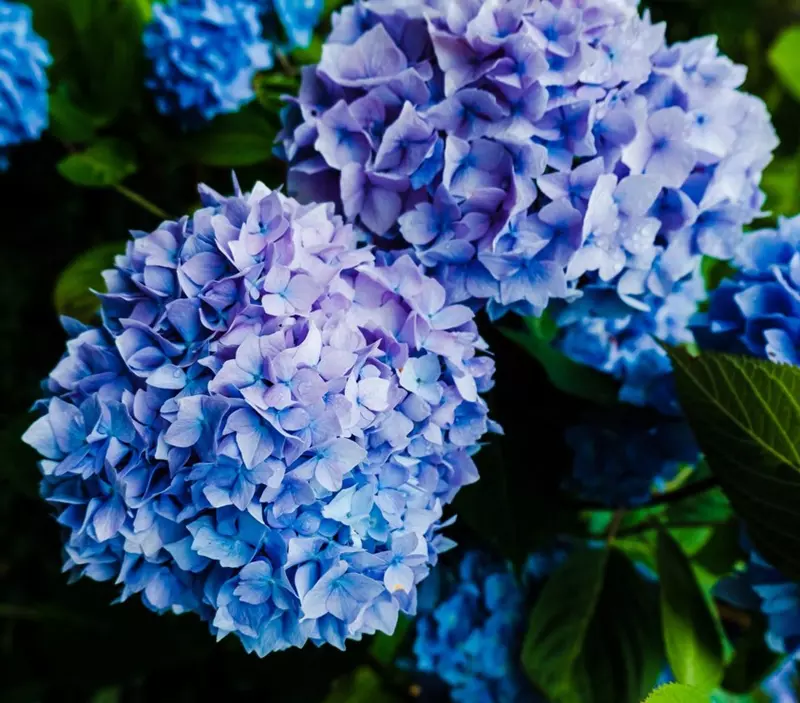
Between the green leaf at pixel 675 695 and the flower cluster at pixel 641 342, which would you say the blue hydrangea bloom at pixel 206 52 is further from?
the green leaf at pixel 675 695

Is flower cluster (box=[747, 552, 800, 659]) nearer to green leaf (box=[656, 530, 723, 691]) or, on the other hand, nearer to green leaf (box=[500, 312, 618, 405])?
green leaf (box=[656, 530, 723, 691])

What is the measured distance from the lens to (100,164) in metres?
0.75

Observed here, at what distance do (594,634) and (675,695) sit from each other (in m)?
0.23

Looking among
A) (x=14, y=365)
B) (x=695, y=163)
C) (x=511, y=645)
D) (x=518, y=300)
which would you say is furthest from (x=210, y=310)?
(x=14, y=365)

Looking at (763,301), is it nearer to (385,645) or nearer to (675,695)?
(675,695)

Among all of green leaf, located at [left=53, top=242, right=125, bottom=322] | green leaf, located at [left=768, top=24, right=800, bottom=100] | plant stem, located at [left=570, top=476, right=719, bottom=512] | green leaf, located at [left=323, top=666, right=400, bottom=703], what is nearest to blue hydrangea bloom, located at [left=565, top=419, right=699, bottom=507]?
plant stem, located at [left=570, top=476, right=719, bottom=512]

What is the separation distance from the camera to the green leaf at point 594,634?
2.27 feet

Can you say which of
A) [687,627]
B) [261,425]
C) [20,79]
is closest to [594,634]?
[687,627]

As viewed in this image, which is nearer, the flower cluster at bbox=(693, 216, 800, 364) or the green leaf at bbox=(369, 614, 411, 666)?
the flower cluster at bbox=(693, 216, 800, 364)

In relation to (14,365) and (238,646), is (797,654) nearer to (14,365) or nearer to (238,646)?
(238,646)

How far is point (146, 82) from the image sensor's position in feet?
2.51

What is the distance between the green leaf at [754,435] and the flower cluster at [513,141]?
8 cm

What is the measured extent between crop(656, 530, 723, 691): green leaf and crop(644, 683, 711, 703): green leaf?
0.45ft

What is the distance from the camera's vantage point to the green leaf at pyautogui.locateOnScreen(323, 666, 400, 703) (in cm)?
77
